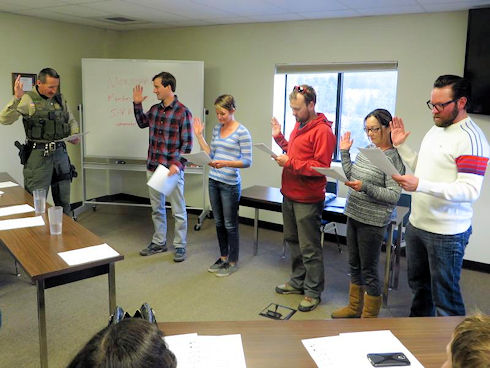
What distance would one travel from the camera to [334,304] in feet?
10.5

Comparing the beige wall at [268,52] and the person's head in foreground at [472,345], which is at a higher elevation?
the beige wall at [268,52]

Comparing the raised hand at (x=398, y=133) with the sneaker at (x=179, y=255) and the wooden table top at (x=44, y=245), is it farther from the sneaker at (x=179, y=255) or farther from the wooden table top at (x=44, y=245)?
the sneaker at (x=179, y=255)

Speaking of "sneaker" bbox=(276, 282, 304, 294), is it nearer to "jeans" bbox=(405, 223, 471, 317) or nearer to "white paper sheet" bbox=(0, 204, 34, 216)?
"jeans" bbox=(405, 223, 471, 317)

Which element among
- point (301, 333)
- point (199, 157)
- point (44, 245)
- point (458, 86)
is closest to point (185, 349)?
point (301, 333)

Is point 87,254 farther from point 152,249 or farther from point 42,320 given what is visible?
point 152,249

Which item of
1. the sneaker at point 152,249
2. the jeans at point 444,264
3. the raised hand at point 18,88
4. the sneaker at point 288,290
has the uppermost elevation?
the raised hand at point 18,88

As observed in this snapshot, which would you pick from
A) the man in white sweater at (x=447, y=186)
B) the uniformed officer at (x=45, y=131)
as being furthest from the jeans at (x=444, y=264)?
the uniformed officer at (x=45, y=131)

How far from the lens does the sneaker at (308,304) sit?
305 centimetres

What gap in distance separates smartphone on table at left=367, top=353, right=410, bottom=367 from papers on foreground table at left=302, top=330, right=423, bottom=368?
0.05 ft

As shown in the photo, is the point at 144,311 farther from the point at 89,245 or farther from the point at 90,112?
the point at 90,112

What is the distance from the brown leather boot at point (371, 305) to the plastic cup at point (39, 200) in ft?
6.64

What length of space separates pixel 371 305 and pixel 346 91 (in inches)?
101

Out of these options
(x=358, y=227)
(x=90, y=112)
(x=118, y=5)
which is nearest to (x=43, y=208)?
(x=358, y=227)

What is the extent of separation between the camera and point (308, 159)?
2852 mm
